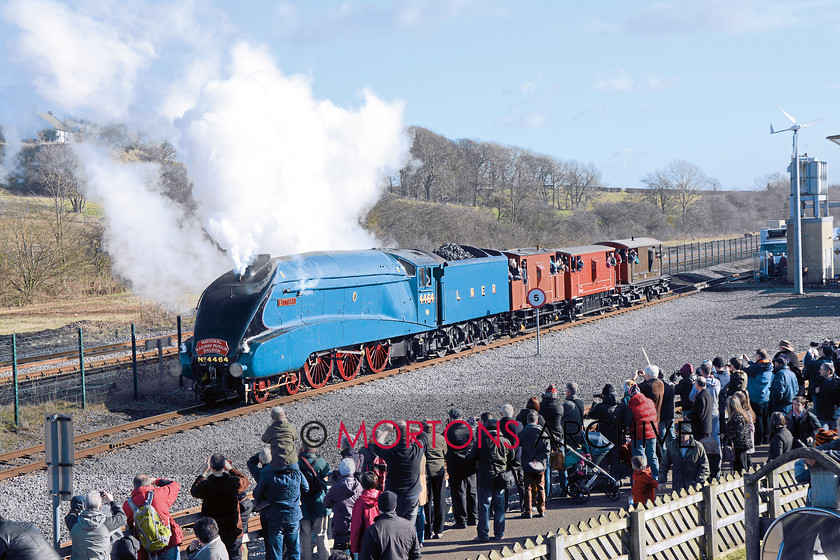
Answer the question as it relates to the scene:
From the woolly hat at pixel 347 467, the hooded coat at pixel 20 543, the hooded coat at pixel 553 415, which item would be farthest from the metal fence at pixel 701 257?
the hooded coat at pixel 20 543

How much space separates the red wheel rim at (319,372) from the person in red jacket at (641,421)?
352 inches

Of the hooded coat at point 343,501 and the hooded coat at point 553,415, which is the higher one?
the hooded coat at point 553,415

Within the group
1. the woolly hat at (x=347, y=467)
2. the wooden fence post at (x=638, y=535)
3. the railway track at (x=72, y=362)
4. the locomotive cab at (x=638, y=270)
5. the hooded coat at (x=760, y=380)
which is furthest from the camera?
the locomotive cab at (x=638, y=270)

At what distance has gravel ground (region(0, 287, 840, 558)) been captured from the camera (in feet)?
39.0

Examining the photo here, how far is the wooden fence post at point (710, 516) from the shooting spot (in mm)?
7344

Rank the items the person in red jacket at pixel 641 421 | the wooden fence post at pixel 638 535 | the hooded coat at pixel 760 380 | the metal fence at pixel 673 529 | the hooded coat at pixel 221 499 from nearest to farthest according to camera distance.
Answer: the metal fence at pixel 673 529, the wooden fence post at pixel 638 535, the hooded coat at pixel 221 499, the person in red jacket at pixel 641 421, the hooded coat at pixel 760 380

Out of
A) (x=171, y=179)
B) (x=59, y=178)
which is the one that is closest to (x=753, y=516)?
(x=171, y=179)

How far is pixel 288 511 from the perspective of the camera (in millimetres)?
7375

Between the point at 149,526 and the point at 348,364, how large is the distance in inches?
476

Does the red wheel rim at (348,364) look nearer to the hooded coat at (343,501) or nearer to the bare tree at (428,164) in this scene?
the hooded coat at (343,501)

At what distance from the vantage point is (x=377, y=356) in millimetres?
19797

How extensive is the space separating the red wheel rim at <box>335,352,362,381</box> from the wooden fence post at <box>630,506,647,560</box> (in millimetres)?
11893

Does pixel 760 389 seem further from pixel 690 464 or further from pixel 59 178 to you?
pixel 59 178

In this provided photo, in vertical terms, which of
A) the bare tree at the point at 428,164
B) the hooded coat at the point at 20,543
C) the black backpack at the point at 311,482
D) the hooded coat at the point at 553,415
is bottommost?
the black backpack at the point at 311,482
